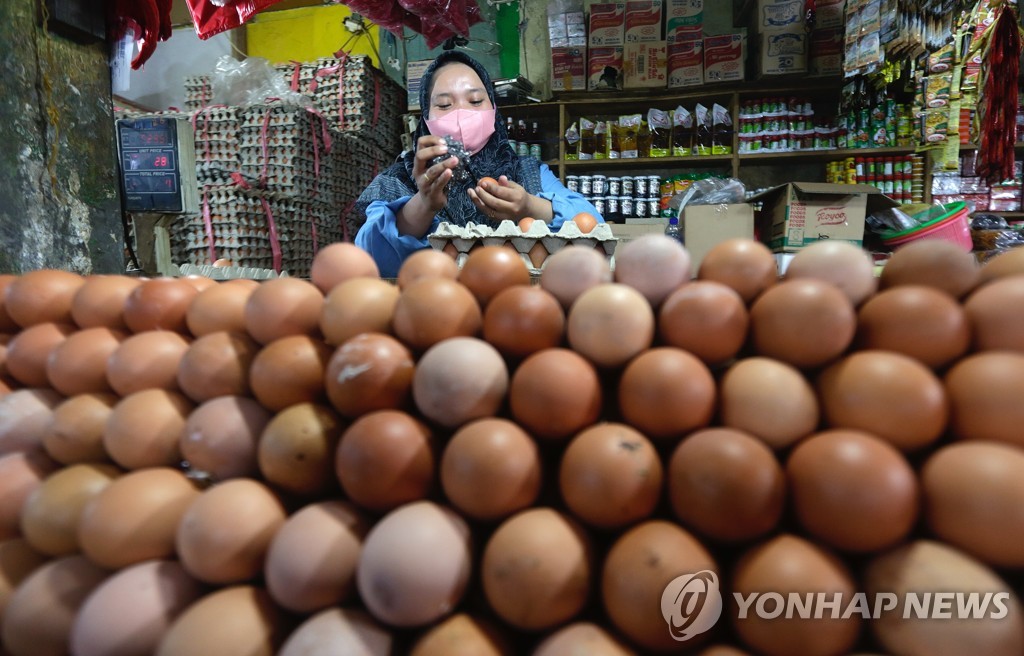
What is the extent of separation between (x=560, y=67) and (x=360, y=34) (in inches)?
88.2

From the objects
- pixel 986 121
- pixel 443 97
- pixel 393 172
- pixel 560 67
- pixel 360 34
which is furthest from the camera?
pixel 360 34

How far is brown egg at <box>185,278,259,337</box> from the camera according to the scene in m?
0.92

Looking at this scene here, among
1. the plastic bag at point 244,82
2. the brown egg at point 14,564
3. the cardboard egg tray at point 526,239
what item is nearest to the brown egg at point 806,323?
the cardboard egg tray at point 526,239

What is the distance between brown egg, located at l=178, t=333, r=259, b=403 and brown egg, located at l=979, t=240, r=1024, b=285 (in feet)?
3.68

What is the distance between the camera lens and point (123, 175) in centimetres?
215


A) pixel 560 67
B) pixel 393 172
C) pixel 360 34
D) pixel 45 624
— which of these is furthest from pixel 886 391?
pixel 360 34

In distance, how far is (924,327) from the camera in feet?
2.13

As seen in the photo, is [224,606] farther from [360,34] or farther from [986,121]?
[360,34]

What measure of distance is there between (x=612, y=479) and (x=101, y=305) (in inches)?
40.9

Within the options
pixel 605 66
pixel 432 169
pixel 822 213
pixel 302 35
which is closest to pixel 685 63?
pixel 605 66

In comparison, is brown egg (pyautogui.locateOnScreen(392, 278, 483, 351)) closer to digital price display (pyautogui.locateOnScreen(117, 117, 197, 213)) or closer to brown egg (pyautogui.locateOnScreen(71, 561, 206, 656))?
brown egg (pyautogui.locateOnScreen(71, 561, 206, 656))

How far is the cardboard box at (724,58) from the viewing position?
157 inches

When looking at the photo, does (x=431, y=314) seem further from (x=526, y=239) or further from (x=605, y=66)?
(x=605, y=66)

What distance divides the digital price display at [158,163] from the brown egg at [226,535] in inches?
73.7
